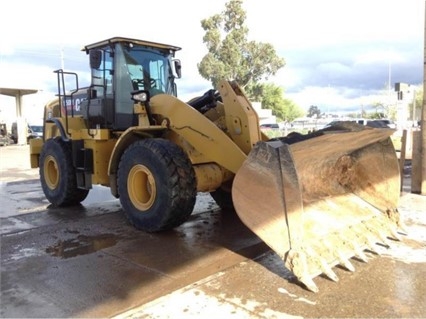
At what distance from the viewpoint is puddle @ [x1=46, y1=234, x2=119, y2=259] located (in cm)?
459

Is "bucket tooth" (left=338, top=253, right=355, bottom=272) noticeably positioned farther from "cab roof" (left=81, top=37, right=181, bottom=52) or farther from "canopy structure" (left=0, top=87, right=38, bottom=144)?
"canopy structure" (left=0, top=87, right=38, bottom=144)

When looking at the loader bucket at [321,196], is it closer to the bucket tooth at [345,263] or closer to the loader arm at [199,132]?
the bucket tooth at [345,263]

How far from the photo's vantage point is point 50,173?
7297 millimetres

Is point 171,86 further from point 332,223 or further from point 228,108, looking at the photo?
point 332,223

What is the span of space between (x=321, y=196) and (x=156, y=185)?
1.92 metres

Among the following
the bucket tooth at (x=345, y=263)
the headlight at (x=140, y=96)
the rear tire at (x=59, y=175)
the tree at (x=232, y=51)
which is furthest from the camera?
the tree at (x=232, y=51)

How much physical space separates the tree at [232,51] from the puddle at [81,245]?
22.5 metres

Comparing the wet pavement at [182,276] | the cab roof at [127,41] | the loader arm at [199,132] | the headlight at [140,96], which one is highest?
A: the cab roof at [127,41]

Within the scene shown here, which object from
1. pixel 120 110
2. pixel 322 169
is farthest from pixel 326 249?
pixel 120 110

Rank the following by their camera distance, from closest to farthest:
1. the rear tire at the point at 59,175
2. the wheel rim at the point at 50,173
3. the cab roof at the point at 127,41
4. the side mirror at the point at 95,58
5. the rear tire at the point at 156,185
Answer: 1. the rear tire at the point at 156,185
2. the side mirror at the point at 95,58
3. the cab roof at the point at 127,41
4. the rear tire at the point at 59,175
5. the wheel rim at the point at 50,173

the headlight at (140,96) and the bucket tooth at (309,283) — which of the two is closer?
the bucket tooth at (309,283)

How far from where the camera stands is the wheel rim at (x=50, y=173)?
7.16 meters

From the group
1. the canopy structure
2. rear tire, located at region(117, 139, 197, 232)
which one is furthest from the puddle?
the canopy structure

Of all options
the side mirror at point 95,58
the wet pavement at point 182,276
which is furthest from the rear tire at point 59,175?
the side mirror at point 95,58
